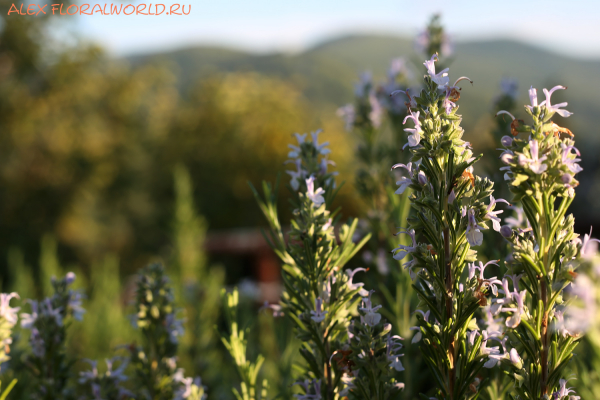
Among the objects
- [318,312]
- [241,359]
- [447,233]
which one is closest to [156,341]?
[241,359]

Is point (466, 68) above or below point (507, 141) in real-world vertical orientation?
above

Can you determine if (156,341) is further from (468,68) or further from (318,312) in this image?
(468,68)

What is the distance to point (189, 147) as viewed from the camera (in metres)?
23.3

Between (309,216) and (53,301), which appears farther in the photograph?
(53,301)

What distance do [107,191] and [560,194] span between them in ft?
82.2

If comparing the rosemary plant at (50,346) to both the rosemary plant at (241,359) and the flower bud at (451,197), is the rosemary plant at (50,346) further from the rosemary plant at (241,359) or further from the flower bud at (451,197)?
the flower bud at (451,197)

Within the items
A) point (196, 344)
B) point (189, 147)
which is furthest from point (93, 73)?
point (196, 344)

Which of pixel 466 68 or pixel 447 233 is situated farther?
pixel 466 68

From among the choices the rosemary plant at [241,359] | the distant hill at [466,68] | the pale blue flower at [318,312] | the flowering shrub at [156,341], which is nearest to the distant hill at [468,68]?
the distant hill at [466,68]

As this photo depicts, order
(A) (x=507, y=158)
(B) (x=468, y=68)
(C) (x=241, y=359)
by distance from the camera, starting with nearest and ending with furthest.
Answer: (A) (x=507, y=158) → (C) (x=241, y=359) → (B) (x=468, y=68)

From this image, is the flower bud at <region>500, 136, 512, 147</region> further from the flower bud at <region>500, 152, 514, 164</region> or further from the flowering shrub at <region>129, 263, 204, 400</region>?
the flowering shrub at <region>129, 263, 204, 400</region>

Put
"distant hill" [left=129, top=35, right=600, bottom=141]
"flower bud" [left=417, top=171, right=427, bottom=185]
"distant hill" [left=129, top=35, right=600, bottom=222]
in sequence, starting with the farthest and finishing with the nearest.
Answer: "distant hill" [left=129, top=35, right=600, bottom=141] → "distant hill" [left=129, top=35, right=600, bottom=222] → "flower bud" [left=417, top=171, right=427, bottom=185]

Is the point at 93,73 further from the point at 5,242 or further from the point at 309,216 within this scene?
the point at 309,216

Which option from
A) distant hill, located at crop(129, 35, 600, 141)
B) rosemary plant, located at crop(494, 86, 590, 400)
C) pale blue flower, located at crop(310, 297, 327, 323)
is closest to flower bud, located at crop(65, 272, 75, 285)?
pale blue flower, located at crop(310, 297, 327, 323)
